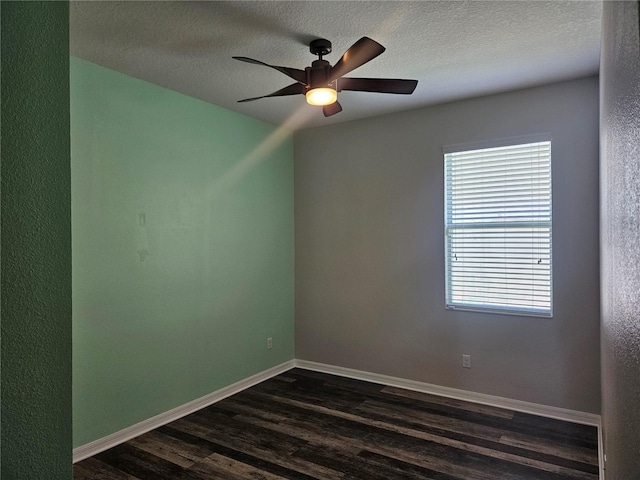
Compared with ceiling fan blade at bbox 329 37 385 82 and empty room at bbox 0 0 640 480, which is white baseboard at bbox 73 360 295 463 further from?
ceiling fan blade at bbox 329 37 385 82

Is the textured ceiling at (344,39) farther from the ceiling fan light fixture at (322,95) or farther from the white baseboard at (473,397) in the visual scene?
the white baseboard at (473,397)

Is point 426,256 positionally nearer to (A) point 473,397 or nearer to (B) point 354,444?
(A) point 473,397

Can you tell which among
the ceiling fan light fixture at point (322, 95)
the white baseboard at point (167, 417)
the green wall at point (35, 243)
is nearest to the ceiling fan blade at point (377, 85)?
the ceiling fan light fixture at point (322, 95)

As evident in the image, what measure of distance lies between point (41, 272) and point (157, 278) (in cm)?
255

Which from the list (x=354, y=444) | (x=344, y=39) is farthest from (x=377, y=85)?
(x=354, y=444)

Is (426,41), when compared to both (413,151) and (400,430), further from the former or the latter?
(400,430)

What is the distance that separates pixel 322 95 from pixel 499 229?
6.65 ft

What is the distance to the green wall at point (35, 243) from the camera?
38.3 inches

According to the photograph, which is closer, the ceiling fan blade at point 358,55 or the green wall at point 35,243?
the green wall at point 35,243

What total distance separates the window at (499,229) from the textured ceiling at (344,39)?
0.63 metres

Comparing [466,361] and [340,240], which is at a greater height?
[340,240]

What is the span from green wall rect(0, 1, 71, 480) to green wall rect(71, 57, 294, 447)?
209 cm

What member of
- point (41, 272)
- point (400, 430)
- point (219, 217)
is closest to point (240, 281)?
point (219, 217)

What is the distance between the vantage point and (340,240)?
4645mm
